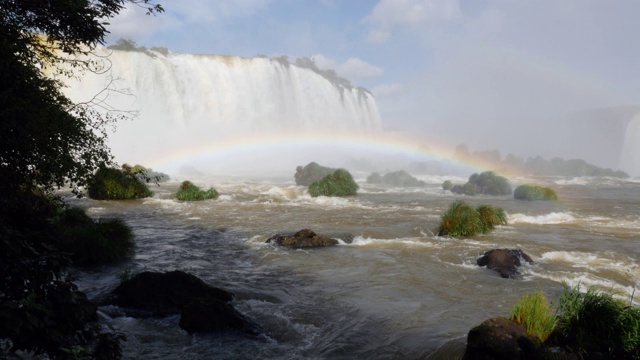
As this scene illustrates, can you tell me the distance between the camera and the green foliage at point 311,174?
4159 centimetres

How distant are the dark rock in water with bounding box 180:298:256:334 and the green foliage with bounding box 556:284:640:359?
546cm

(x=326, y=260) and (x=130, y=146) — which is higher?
(x=130, y=146)

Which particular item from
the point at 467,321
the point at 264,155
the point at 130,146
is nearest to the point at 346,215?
the point at 467,321

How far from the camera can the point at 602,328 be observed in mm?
6270

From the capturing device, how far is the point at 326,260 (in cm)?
1428

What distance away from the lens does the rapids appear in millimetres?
8078

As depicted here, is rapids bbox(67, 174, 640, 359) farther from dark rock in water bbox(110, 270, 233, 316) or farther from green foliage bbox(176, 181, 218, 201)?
green foliage bbox(176, 181, 218, 201)

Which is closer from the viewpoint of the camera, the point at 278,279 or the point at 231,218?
the point at 278,279

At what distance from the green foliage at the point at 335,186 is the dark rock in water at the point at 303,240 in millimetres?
16562

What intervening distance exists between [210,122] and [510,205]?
153 ft

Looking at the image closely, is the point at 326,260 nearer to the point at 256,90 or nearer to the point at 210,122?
the point at 210,122

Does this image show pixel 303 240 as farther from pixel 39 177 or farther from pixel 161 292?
pixel 39 177

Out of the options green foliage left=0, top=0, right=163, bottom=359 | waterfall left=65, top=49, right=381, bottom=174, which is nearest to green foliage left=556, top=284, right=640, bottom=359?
green foliage left=0, top=0, right=163, bottom=359

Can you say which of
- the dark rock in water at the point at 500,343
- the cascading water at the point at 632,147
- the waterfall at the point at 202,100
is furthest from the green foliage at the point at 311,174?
the cascading water at the point at 632,147
